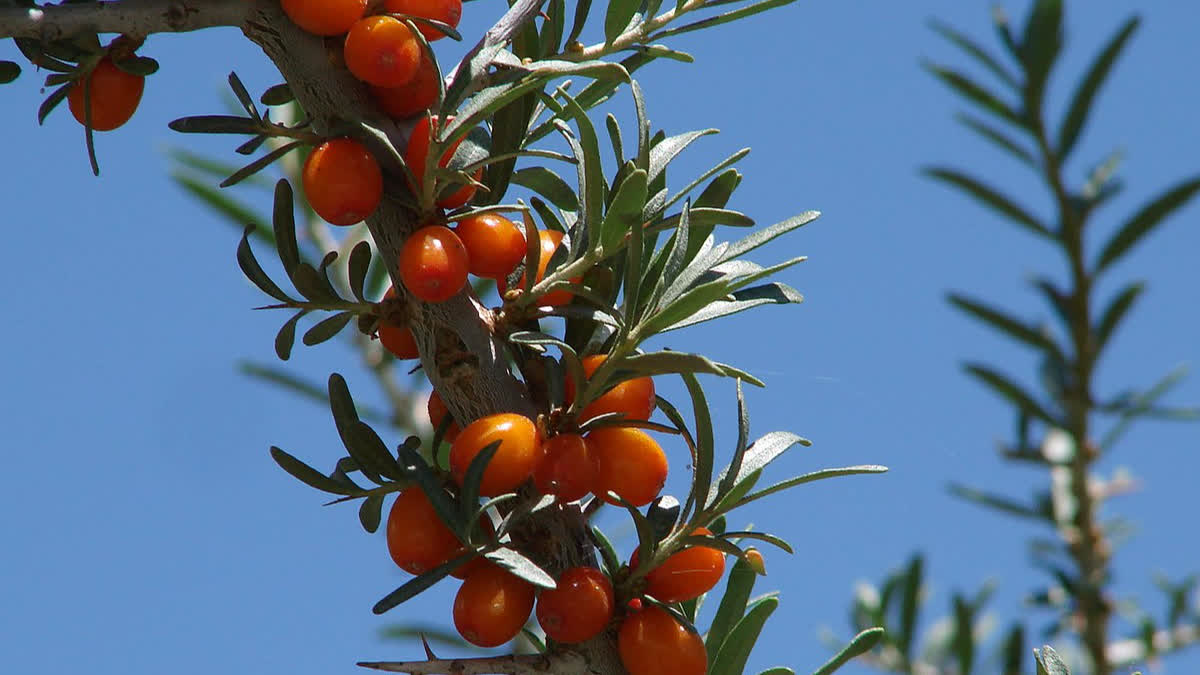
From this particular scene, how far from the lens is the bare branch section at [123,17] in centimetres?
130

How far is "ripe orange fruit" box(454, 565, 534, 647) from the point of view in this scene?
1.27 m

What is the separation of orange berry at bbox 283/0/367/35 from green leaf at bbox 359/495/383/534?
1.69 feet

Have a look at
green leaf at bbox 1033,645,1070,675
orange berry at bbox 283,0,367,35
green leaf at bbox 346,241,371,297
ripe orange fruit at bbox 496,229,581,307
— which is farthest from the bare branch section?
green leaf at bbox 1033,645,1070,675

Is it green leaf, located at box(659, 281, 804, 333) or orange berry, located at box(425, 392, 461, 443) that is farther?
orange berry, located at box(425, 392, 461, 443)

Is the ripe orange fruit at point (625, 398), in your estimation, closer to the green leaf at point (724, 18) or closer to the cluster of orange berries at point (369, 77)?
the cluster of orange berries at point (369, 77)

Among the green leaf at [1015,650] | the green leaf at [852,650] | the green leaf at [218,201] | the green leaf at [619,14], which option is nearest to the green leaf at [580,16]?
the green leaf at [619,14]

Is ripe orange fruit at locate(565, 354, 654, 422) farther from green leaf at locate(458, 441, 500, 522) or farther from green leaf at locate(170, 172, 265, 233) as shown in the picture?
green leaf at locate(170, 172, 265, 233)

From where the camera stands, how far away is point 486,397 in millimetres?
1335

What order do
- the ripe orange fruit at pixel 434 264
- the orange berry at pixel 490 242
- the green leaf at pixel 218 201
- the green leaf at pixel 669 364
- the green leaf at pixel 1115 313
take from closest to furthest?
the green leaf at pixel 669 364 → the ripe orange fruit at pixel 434 264 → the orange berry at pixel 490 242 → the green leaf at pixel 1115 313 → the green leaf at pixel 218 201

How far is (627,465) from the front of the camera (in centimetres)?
132

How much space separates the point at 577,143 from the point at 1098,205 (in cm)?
113

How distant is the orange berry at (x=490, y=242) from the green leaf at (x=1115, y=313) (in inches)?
42.4

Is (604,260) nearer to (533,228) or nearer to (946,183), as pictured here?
(533,228)

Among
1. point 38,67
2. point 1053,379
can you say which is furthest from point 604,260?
point 1053,379
